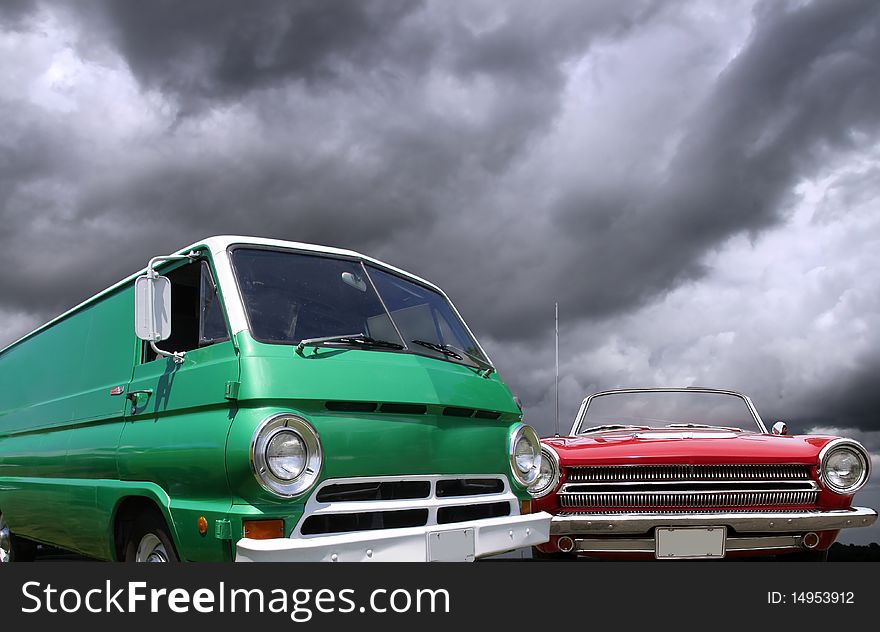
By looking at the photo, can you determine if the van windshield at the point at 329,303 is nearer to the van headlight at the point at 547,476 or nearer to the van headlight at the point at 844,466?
the van headlight at the point at 547,476

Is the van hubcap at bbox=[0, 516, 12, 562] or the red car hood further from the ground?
the red car hood

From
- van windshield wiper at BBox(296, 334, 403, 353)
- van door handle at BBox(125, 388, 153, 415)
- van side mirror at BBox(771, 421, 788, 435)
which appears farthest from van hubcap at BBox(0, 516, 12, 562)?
van side mirror at BBox(771, 421, 788, 435)

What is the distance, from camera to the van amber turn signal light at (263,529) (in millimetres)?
3887

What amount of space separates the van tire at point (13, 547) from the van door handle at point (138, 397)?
403 centimetres

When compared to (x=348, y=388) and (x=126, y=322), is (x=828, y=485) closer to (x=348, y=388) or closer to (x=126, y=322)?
(x=348, y=388)

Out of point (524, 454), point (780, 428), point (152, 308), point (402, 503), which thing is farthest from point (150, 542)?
point (780, 428)

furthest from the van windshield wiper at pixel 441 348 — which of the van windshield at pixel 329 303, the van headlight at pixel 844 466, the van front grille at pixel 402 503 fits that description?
the van headlight at pixel 844 466

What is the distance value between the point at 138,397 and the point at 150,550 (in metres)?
1.00

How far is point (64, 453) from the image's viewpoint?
6.18 metres

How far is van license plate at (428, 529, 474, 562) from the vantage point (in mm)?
4172

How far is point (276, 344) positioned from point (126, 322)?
2.11 metres

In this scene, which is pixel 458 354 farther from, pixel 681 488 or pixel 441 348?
pixel 681 488

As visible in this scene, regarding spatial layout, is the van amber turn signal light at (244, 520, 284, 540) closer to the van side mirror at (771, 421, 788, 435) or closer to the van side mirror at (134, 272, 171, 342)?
the van side mirror at (134, 272, 171, 342)

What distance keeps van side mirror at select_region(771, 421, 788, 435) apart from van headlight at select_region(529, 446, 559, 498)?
2.72 meters
